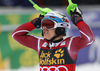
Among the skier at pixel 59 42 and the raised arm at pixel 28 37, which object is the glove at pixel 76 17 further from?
the raised arm at pixel 28 37

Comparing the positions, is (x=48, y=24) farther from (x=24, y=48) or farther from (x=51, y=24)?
(x=24, y=48)

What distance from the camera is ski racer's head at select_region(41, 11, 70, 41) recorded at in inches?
155

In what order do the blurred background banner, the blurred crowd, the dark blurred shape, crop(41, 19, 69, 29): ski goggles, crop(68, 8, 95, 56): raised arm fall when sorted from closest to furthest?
1. crop(68, 8, 95, 56): raised arm
2. crop(41, 19, 69, 29): ski goggles
3. the blurred background banner
4. the blurred crowd
5. the dark blurred shape

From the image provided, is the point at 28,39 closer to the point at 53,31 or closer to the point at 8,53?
the point at 53,31

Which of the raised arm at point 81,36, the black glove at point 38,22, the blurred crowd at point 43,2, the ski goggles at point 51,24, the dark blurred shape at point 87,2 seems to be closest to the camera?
the raised arm at point 81,36

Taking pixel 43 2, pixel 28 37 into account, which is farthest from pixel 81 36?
pixel 43 2

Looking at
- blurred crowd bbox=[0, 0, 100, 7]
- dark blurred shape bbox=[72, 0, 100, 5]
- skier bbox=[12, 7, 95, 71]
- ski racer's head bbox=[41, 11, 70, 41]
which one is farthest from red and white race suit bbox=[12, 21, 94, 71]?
dark blurred shape bbox=[72, 0, 100, 5]

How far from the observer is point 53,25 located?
394cm

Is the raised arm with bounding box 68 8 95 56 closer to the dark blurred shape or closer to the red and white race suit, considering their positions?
the red and white race suit

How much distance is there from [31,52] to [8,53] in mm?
510

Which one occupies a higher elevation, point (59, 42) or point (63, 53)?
point (59, 42)

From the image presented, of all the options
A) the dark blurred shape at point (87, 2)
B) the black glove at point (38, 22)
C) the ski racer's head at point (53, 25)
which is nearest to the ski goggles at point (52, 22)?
the ski racer's head at point (53, 25)

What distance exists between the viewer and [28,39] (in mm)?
4199

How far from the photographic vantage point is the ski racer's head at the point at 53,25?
12.9 ft
